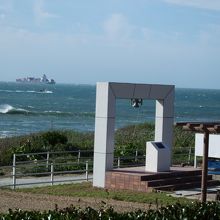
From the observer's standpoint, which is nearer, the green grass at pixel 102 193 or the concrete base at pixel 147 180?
the green grass at pixel 102 193

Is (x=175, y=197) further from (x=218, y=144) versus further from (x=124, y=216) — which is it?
(x=124, y=216)

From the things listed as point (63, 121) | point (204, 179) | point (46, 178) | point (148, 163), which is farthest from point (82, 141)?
point (63, 121)

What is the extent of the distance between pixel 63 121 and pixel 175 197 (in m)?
63.1

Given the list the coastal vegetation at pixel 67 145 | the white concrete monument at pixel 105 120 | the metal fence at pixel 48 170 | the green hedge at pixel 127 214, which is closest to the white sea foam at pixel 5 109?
the coastal vegetation at pixel 67 145

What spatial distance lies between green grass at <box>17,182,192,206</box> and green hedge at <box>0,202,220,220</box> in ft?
19.2

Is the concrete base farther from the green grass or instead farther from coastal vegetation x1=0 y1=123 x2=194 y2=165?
coastal vegetation x1=0 y1=123 x2=194 y2=165

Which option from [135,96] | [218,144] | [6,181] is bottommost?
[6,181]

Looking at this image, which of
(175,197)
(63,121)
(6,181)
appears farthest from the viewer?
(63,121)

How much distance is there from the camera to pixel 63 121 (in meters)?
81.2

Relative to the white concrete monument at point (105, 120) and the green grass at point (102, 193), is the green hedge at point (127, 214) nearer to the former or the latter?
the green grass at point (102, 193)

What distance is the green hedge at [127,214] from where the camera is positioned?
10172 mm

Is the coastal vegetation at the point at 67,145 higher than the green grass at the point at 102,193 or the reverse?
higher

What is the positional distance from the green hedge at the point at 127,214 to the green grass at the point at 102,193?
584 cm

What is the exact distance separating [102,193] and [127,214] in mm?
8777
